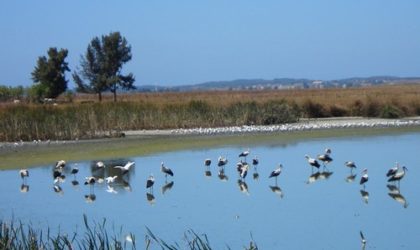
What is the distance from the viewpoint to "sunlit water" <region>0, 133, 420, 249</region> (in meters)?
14.8

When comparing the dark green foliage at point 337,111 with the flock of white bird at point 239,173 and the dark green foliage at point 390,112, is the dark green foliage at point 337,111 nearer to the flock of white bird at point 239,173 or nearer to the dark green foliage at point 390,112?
the dark green foliage at point 390,112

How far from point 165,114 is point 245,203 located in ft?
81.1

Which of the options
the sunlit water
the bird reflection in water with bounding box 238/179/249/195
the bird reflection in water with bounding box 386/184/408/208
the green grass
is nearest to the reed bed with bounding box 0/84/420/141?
the green grass

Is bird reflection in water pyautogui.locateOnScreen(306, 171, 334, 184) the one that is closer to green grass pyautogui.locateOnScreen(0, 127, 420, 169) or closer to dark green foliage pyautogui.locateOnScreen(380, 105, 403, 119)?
green grass pyautogui.locateOnScreen(0, 127, 420, 169)

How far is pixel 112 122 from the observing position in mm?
40938

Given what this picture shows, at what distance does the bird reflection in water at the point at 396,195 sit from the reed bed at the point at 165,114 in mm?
19777

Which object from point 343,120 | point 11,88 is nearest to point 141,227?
point 343,120

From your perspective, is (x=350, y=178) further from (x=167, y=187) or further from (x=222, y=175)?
(x=167, y=187)

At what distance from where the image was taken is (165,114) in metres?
43.1

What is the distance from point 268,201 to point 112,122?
75.2 ft

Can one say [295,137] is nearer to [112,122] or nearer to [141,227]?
[112,122]

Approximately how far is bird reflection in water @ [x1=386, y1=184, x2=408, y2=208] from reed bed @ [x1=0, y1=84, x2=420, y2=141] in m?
19.8

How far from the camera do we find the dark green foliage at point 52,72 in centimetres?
7162

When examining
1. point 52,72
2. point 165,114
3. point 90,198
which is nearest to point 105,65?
point 52,72
